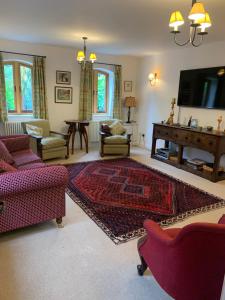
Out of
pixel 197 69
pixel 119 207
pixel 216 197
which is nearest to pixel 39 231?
pixel 119 207

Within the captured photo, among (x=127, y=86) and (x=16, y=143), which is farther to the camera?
(x=127, y=86)

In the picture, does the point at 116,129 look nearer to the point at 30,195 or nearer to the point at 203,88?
the point at 203,88

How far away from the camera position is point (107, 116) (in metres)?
6.52

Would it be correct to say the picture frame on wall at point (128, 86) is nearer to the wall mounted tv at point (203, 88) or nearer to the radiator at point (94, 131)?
the radiator at point (94, 131)

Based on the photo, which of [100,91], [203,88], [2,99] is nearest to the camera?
[203,88]

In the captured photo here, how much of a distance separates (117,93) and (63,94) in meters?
1.48

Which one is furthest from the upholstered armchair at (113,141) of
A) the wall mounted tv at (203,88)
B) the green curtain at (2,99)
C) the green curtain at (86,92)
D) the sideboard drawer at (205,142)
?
the green curtain at (2,99)

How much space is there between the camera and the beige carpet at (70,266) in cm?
171

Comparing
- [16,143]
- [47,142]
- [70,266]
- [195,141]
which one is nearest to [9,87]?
[47,142]

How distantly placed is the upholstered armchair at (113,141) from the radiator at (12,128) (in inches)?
72.0

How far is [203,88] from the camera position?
4547 mm

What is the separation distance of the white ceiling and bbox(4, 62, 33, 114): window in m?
0.68

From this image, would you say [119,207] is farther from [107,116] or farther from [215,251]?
[107,116]

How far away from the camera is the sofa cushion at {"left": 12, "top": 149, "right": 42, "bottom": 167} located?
3305 mm
